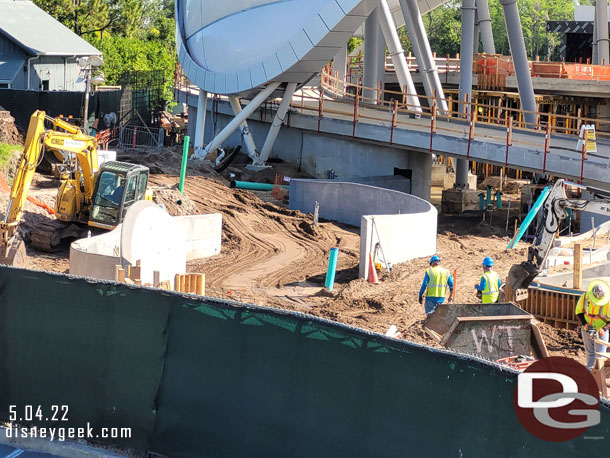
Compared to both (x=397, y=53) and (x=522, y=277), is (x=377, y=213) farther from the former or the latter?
(x=397, y=53)

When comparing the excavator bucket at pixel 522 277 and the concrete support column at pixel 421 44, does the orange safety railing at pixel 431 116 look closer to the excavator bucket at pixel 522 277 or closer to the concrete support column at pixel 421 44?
the concrete support column at pixel 421 44

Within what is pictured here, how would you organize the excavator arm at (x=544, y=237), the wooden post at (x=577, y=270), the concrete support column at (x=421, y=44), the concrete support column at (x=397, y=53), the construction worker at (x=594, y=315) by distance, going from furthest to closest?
1. the concrete support column at (x=421, y=44)
2. the concrete support column at (x=397, y=53)
3. the excavator arm at (x=544, y=237)
4. the wooden post at (x=577, y=270)
5. the construction worker at (x=594, y=315)

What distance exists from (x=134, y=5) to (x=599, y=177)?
4568 cm

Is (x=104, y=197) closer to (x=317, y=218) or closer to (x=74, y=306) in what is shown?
(x=317, y=218)

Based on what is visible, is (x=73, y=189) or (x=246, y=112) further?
(x=246, y=112)

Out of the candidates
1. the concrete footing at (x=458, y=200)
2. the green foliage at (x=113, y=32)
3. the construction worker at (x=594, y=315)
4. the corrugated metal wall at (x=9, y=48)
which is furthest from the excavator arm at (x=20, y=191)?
the green foliage at (x=113, y=32)

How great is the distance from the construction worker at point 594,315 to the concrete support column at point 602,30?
108 ft

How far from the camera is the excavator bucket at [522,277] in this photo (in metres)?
18.0

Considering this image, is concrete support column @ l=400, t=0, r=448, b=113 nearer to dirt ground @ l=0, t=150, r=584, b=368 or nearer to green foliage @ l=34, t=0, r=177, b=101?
dirt ground @ l=0, t=150, r=584, b=368

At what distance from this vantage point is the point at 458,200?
1357 inches

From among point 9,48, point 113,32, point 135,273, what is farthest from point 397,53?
point 113,32

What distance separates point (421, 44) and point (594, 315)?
25.4 meters

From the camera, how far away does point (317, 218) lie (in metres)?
27.9

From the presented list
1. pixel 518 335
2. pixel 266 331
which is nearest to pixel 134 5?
pixel 518 335
